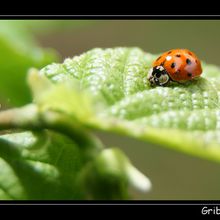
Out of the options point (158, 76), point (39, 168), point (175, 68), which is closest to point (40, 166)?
point (39, 168)

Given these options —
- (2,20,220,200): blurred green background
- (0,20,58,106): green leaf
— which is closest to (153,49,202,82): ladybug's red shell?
(0,20,58,106): green leaf

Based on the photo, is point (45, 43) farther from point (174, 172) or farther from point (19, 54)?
point (19, 54)

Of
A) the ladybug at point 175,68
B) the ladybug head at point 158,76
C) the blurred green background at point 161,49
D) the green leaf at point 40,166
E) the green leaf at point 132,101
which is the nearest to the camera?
the green leaf at point 132,101

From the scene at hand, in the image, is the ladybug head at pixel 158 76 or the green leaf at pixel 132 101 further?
the ladybug head at pixel 158 76

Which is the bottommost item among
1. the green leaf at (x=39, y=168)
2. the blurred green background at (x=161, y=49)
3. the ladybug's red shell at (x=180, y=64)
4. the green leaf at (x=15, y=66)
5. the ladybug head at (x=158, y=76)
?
the green leaf at (x=39, y=168)

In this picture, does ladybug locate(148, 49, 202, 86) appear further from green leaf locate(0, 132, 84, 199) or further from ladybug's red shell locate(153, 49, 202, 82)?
green leaf locate(0, 132, 84, 199)

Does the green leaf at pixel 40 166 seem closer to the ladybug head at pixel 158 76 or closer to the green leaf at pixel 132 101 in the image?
the green leaf at pixel 132 101

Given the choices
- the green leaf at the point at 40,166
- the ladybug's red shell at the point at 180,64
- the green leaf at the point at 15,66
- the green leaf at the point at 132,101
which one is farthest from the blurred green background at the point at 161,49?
the green leaf at the point at 40,166

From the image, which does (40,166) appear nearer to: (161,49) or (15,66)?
(15,66)

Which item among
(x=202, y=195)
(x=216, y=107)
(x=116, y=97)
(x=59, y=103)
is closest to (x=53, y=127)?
(x=59, y=103)
